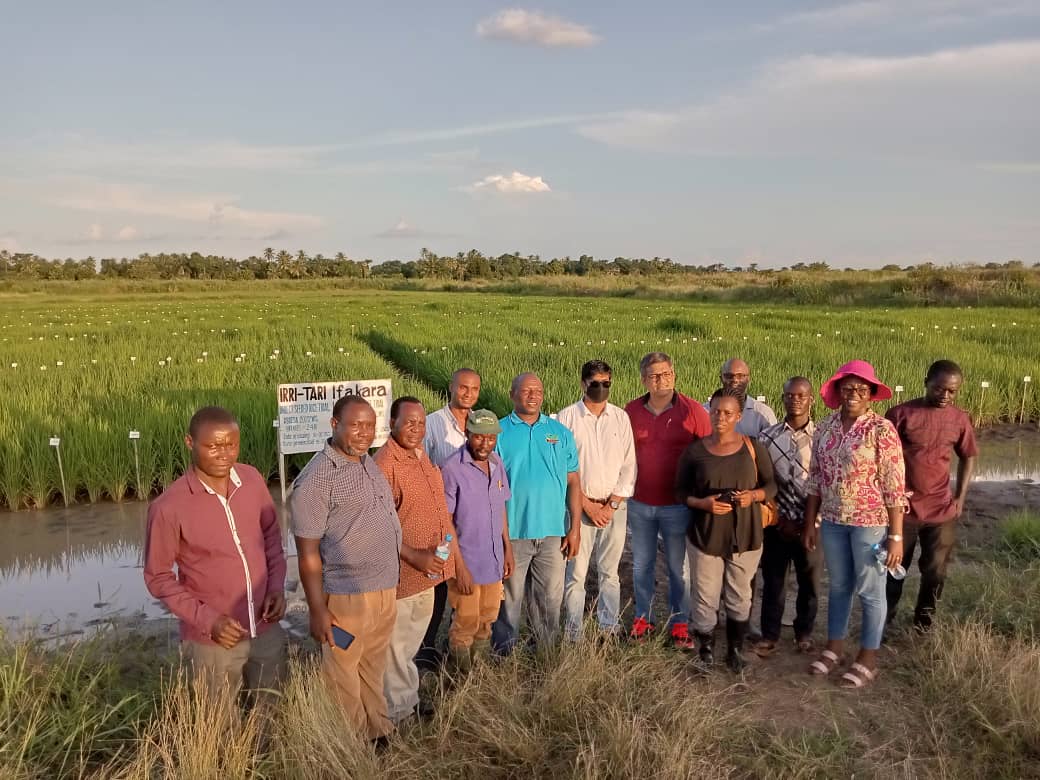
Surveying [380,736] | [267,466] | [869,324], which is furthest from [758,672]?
[869,324]

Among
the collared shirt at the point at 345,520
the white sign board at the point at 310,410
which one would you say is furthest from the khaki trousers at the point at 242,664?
the white sign board at the point at 310,410

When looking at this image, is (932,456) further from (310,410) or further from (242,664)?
(310,410)

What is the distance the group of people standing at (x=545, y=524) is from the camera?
289 cm

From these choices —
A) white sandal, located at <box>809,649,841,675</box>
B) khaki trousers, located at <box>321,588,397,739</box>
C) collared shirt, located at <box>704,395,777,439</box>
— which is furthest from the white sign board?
white sandal, located at <box>809,649,841,675</box>

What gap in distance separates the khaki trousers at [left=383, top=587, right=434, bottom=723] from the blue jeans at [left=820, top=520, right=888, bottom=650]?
2.15m

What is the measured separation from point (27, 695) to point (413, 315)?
2204 centimetres

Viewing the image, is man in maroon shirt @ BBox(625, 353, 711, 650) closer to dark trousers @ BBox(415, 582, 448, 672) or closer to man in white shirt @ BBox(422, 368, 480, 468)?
man in white shirt @ BBox(422, 368, 480, 468)

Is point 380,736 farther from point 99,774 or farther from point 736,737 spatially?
point 736,737

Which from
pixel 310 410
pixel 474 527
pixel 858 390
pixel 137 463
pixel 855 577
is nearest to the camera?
pixel 474 527

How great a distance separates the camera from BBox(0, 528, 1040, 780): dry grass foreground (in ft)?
9.11

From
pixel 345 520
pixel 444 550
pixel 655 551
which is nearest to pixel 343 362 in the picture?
pixel 655 551

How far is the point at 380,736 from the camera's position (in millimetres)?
3236

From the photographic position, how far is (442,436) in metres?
4.14

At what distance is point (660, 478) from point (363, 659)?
6.35 feet
